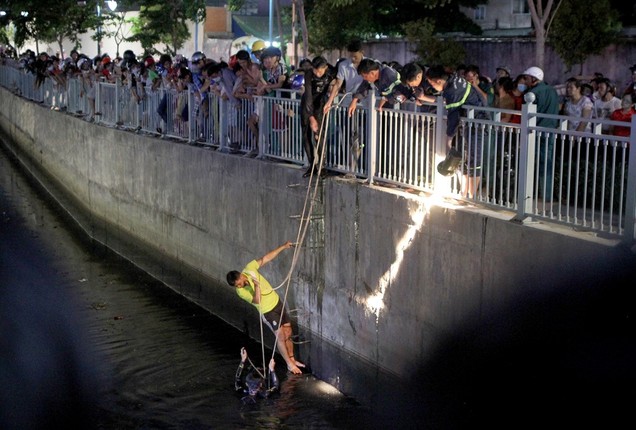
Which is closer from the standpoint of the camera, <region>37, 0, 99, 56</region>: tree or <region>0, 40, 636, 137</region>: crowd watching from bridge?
<region>0, 40, 636, 137</region>: crowd watching from bridge

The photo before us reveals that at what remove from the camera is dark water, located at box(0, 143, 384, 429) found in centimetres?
1171

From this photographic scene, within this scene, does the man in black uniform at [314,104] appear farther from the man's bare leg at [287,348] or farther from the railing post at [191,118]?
the railing post at [191,118]

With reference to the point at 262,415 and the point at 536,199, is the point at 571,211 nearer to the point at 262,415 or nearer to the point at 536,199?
the point at 536,199

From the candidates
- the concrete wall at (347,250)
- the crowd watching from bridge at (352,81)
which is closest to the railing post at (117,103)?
the crowd watching from bridge at (352,81)

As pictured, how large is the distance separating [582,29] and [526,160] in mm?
15276

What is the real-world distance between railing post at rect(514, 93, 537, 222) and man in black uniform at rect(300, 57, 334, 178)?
3638 millimetres

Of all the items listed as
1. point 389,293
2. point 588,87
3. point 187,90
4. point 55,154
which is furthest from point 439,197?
point 55,154

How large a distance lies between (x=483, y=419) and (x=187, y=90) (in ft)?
32.5

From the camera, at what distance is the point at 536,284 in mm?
8820

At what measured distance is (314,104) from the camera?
12.8 meters

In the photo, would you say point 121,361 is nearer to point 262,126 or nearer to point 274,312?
point 274,312

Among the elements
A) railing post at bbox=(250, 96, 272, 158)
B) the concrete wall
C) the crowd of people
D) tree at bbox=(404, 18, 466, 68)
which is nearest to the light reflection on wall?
the concrete wall

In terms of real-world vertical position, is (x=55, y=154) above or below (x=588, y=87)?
below

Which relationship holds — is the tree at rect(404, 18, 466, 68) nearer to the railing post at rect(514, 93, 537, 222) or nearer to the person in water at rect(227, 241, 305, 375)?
the person in water at rect(227, 241, 305, 375)
